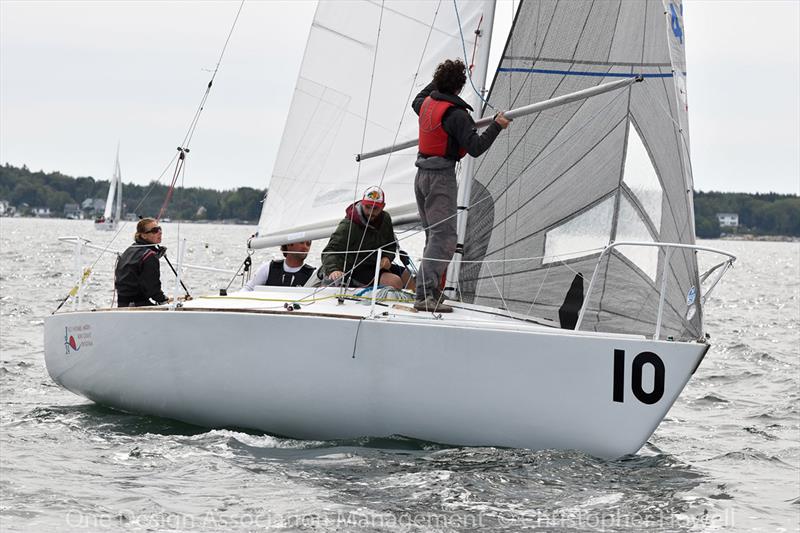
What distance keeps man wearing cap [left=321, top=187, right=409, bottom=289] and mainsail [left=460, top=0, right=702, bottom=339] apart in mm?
521

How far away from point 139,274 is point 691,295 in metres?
3.53

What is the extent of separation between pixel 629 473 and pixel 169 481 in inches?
92.1

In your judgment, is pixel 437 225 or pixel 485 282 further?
pixel 485 282

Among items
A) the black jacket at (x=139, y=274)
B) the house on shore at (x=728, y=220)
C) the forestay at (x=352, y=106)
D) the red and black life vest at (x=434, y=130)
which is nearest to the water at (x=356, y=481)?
the black jacket at (x=139, y=274)

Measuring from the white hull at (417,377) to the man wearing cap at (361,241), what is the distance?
0.58 metres

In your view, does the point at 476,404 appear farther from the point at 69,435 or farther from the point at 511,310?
the point at 69,435

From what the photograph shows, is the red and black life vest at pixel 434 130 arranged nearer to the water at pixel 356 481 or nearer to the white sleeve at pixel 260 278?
the water at pixel 356 481

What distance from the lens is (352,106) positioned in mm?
7902

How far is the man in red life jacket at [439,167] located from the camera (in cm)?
623

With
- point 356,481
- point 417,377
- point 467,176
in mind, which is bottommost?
point 356,481

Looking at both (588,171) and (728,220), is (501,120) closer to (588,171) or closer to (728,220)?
(588,171)

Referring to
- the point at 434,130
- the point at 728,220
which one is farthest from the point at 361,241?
the point at 728,220

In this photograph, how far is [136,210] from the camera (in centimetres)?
735

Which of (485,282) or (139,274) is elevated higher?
(485,282)
